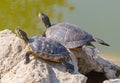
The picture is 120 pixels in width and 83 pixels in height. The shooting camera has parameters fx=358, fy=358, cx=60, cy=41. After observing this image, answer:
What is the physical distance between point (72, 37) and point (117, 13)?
8.41 ft

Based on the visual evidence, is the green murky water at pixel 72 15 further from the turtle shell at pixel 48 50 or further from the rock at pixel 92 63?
the turtle shell at pixel 48 50

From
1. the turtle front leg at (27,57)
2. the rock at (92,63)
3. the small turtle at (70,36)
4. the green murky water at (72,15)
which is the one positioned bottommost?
the rock at (92,63)

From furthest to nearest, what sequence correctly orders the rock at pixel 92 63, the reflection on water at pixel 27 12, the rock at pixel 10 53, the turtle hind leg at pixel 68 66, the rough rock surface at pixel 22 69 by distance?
the reflection on water at pixel 27 12
the rock at pixel 92 63
the rock at pixel 10 53
the turtle hind leg at pixel 68 66
the rough rock surface at pixel 22 69

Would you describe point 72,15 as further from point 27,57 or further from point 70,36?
point 27,57

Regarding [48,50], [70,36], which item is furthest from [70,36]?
[48,50]

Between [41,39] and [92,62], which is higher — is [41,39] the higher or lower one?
the higher one

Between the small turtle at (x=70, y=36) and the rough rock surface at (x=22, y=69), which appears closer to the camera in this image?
the rough rock surface at (x=22, y=69)

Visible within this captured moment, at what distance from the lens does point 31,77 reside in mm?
3633

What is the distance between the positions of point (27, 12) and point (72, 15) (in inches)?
36.7

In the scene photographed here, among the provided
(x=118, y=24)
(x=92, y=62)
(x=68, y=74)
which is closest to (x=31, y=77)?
(x=68, y=74)

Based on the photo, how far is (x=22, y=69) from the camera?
3.81 meters

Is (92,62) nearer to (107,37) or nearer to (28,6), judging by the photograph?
(107,37)

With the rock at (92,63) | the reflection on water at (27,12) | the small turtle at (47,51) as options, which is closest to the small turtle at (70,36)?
the rock at (92,63)

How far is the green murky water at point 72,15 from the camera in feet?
20.7
